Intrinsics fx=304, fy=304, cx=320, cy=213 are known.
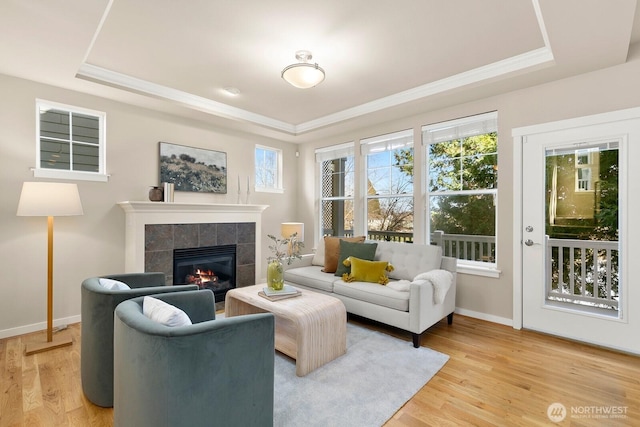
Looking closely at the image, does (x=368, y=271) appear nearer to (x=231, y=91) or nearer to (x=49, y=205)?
(x=231, y=91)

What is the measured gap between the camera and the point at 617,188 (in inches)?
108

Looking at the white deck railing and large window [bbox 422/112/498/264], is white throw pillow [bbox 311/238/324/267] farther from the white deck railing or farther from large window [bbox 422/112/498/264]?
the white deck railing

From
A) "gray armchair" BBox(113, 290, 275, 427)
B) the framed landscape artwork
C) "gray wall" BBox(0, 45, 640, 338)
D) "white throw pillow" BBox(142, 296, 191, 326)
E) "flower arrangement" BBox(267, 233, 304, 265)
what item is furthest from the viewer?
the framed landscape artwork

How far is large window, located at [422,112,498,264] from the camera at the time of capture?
3.57 meters

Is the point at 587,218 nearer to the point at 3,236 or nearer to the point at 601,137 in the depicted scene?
the point at 601,137

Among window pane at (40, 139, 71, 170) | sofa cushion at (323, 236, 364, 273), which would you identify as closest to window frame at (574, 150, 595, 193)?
sofa cushion at (323, 236, 364, 273)

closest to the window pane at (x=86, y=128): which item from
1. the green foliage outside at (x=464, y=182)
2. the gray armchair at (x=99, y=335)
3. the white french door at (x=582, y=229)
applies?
the gray armchair at (x=99, y=335)

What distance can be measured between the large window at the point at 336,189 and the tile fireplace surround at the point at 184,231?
4.24 feet

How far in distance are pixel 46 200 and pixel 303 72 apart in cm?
258

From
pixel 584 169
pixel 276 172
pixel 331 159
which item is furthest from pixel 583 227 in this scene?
pixel 276 172

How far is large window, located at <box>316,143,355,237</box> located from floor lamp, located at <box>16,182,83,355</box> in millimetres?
3496

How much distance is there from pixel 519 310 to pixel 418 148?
7.29 feet

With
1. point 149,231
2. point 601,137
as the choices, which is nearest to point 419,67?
point 601,137

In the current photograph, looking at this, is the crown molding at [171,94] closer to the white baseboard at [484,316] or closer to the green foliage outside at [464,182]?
the green foliage outside at [464,182]
